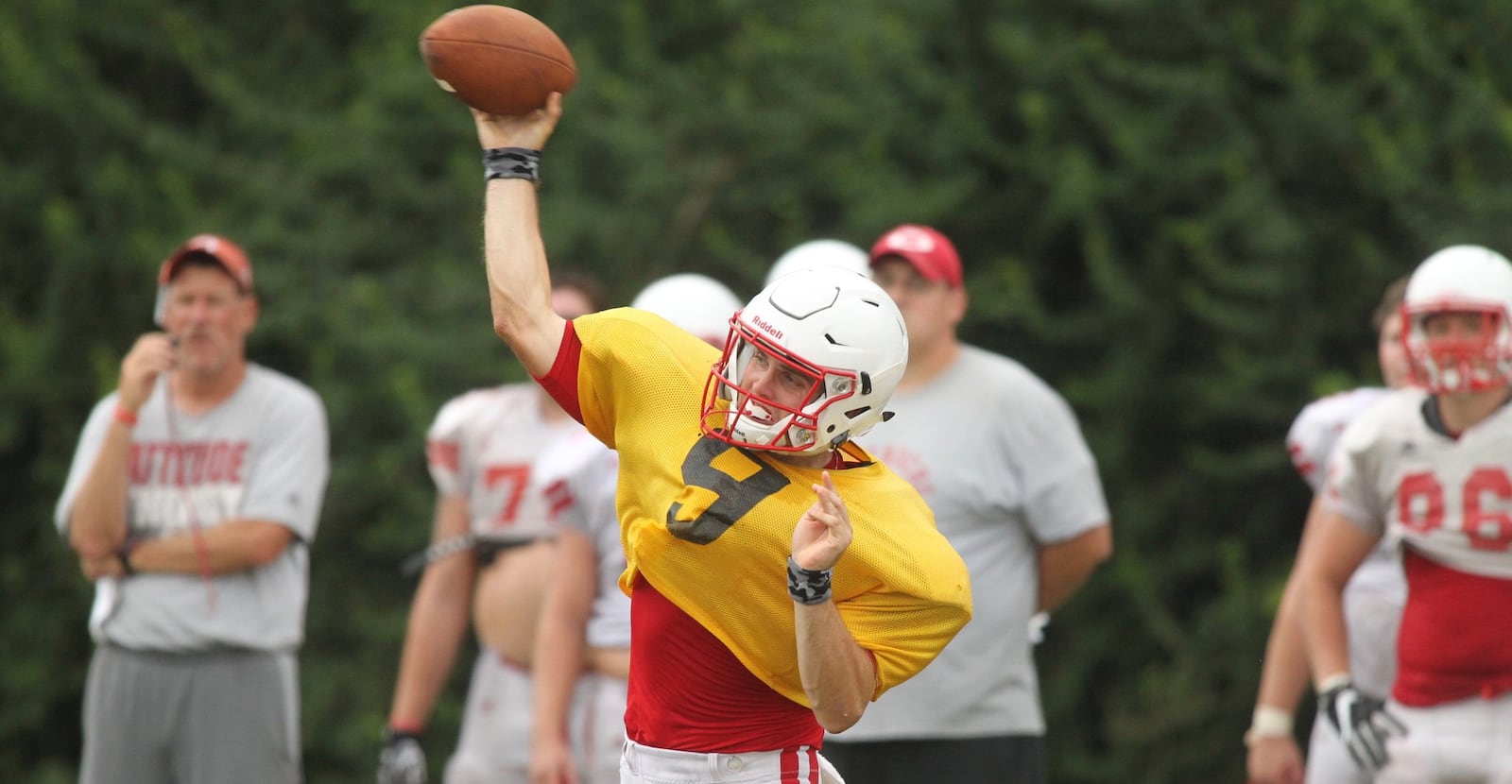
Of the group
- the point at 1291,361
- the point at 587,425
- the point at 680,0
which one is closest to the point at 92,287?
the point at 680,0

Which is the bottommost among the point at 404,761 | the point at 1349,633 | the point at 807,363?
the point at 404,761

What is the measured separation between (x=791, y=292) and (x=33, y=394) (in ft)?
20.4

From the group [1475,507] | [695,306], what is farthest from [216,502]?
[1475,507]

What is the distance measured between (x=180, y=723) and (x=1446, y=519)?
318 cm

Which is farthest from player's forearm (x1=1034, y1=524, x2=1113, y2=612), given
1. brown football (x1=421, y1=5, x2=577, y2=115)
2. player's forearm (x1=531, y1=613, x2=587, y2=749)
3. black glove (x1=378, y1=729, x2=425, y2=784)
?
brown football (x1=421, y1=5, x2=577, y2=115)

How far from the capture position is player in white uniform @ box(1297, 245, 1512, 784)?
14.0 feet

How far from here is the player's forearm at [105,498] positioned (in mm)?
4660

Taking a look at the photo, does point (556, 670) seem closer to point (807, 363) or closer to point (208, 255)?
point (208, 255)

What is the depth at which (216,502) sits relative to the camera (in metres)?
4.82

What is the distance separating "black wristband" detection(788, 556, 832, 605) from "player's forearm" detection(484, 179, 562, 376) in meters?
0.58

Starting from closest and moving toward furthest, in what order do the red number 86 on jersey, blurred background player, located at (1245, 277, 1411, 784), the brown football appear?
the brown football → the red number 86 on jersey → blurred background player, located at (1245, 277, 1411, 784)

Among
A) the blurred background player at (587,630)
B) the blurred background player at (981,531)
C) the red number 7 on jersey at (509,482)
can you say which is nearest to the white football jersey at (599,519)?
the blurred background player at (587,630)

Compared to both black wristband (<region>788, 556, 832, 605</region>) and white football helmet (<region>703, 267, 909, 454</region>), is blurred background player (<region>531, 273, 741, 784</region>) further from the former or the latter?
black wristband (<region>788, 556, 832, 605</region>)

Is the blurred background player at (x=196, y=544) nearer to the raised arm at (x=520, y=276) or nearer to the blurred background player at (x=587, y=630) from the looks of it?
the blurred background player at (x=587, y=630)
